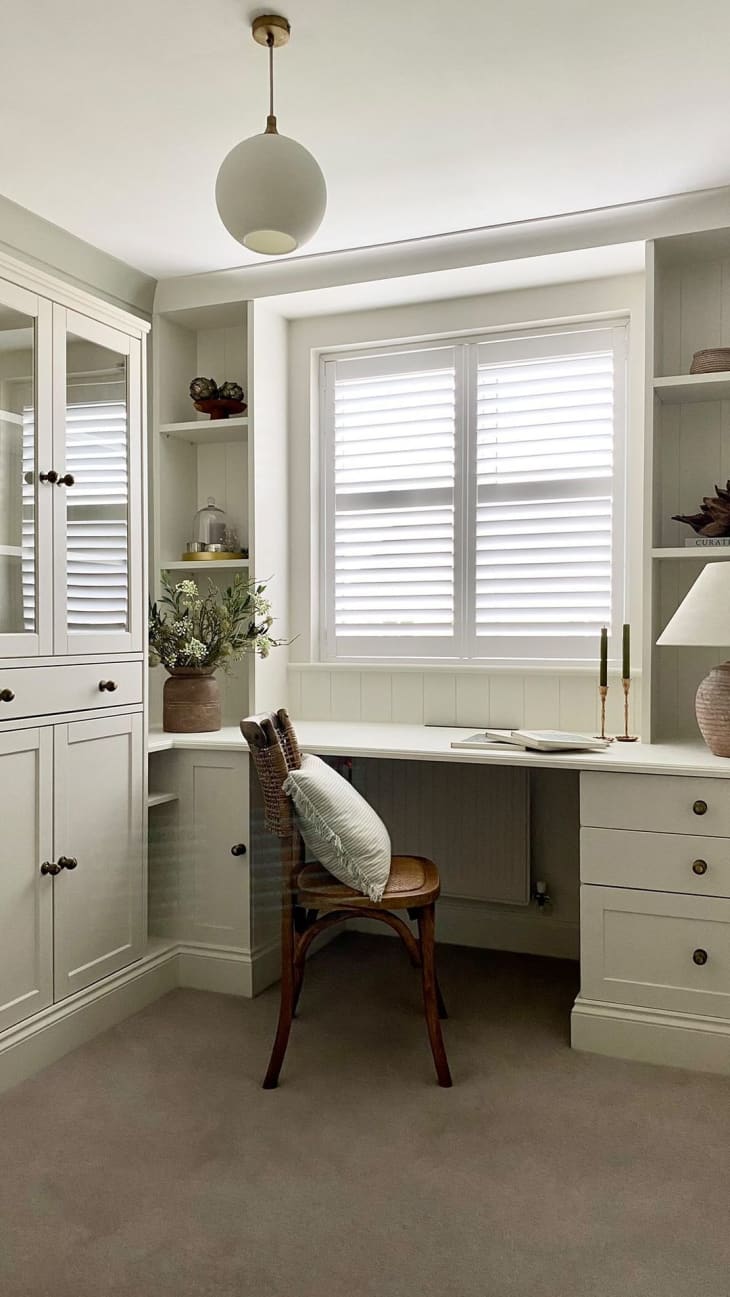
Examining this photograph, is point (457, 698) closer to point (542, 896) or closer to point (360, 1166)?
point (542, 896)

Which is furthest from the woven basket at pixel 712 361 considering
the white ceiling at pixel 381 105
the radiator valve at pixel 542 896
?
the radiator valve at pixel 542 896

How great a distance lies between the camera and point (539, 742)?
8.84 feet

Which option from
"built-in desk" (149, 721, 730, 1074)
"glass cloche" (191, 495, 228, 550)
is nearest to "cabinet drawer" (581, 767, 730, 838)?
"built-in desk" (149, 721, 730, 1074)

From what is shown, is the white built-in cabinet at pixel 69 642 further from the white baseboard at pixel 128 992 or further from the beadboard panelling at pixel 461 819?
the beadboard panelling at pixel 461 819

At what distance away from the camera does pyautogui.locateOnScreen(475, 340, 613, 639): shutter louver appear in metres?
3.27

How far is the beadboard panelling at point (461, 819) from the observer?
130 inches

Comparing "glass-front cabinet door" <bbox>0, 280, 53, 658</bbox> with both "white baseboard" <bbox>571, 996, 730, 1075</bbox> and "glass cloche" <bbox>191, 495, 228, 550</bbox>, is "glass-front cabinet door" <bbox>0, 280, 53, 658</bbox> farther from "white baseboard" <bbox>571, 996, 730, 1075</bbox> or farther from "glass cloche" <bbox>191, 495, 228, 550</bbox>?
"white baseboard" <bbox>571, 996, 730, 1075</bbox>

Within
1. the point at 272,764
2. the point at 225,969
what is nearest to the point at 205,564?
the point at 272,764

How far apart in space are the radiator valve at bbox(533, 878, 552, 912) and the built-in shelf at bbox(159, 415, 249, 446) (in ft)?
6.40

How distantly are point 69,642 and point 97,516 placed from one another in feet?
1.25

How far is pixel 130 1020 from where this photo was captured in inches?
112

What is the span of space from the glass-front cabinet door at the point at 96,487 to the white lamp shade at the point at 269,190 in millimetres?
816

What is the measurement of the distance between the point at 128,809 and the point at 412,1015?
1068 mm

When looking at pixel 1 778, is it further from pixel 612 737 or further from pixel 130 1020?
pixel 612 737
